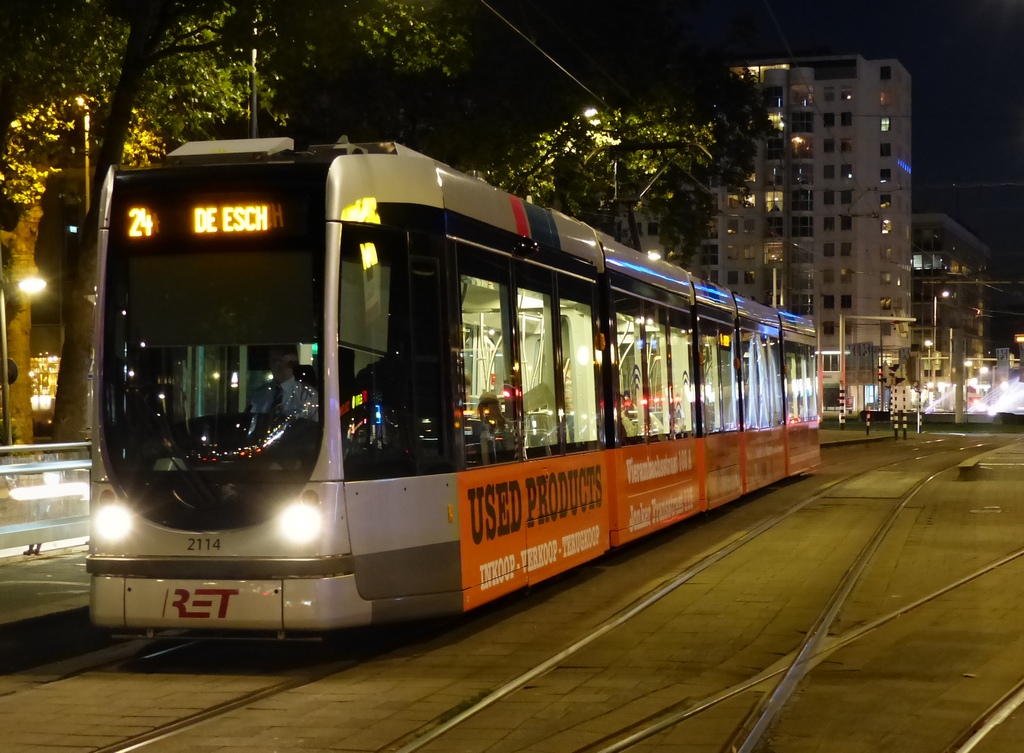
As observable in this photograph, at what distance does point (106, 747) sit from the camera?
664 cm

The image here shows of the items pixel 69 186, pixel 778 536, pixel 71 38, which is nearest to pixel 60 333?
pixel 69 186

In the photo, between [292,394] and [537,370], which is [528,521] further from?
[292,394]

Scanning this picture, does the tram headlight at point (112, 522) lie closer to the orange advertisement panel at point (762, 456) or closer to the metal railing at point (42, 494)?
the metal railing at point (42, 494)

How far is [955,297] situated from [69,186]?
359ft

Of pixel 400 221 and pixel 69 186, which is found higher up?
pixel 69 186

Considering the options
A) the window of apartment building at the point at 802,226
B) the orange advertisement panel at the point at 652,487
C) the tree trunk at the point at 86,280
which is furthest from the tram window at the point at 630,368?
the window of apartment building at the point at 802,226

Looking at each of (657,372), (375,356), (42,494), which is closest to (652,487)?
(657,372)

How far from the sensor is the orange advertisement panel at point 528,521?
9656 mm

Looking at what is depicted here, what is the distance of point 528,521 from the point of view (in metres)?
10.8

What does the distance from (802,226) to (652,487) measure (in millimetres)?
97069

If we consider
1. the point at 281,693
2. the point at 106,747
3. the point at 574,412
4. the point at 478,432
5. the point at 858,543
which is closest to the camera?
the point at 106,747

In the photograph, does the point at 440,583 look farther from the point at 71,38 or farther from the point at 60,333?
the point at 60,333

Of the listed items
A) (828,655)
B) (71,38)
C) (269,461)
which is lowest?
(828,655)

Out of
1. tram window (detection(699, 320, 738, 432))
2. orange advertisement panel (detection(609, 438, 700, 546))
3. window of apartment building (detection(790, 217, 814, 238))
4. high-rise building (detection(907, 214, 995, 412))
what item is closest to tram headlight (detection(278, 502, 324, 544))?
orange advertisement panel (detection(609, 438, 700, 546))
